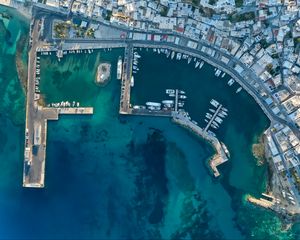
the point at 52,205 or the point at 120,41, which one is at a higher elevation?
the point at 120,41

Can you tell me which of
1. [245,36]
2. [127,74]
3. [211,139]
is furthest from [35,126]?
[245,36]

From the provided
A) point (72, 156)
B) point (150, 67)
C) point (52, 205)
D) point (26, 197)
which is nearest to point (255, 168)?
point (150, 67)

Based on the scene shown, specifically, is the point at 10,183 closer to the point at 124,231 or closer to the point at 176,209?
the point at 124,231

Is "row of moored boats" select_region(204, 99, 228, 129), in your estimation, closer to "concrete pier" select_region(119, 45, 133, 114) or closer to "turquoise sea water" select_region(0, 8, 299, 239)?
"turquoise sea water" select_region(0, 8, 299, 239)

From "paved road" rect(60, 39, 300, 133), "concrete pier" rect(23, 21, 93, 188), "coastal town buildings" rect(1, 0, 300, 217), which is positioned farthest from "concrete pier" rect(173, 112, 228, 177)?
"concrete pier" rect(23, 21, 93, 188)

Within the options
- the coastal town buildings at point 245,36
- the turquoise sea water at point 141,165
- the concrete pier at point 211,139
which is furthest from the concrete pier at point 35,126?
the concrete pier at point 211,139

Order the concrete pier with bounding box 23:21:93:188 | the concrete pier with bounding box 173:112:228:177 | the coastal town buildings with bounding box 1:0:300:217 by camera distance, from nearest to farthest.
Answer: the coastal town buildings with bounding box 1:0:300:217 → the concrete pier with bounding box 173:112:228:177 → the concrete pier with bounding box 23:21:93:188

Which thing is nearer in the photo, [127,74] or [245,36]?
[245,36]

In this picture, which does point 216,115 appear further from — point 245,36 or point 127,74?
point 127,74
